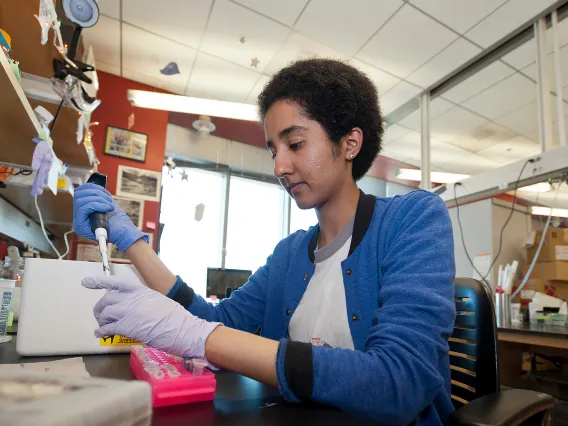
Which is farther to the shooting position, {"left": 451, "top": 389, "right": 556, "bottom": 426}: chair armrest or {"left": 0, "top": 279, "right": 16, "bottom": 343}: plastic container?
{"left": 0, "top": 279, "right": 16, "bottom": 343}: plastic container

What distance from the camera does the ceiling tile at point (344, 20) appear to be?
2697 mm

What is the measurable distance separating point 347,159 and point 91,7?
4.10 feet

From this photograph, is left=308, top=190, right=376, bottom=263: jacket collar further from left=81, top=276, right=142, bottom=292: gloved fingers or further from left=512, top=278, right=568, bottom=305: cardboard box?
left=512, top=278, right=568, bottom=305: cardboard box

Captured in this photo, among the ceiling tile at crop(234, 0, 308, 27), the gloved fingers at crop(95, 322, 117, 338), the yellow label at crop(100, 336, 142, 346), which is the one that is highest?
the ceiling tile at crop(234, 0, 308, 27)

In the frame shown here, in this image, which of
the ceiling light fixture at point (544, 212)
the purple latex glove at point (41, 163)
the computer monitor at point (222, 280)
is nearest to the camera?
the purple latex glove at point (41, 163)

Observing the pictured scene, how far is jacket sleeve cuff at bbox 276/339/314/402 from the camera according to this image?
57 centimetres

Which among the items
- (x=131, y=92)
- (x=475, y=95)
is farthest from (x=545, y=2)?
(x=131, y=92)

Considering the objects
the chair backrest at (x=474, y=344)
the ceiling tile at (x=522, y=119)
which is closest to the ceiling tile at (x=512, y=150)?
the ceiling tile at (x=522, y=119)

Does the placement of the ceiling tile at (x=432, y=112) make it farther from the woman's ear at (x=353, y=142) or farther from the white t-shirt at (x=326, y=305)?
the white t-shirt at (x=326, y=305)

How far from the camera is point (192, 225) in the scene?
4.48m

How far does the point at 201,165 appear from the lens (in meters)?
4.66

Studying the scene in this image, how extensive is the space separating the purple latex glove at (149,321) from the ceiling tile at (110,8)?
115 inches

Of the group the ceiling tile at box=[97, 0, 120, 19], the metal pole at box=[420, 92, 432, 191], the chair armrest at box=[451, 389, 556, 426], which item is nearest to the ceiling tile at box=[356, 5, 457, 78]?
the metal pole at box=[420, 92, 432, 191]

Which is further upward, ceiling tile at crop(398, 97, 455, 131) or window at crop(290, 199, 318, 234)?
ceiling tile at crop(398, 97, 455, 131)
